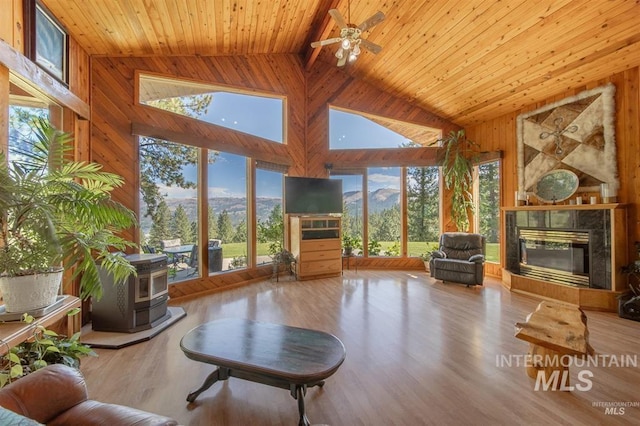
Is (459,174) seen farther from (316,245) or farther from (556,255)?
(316,245)

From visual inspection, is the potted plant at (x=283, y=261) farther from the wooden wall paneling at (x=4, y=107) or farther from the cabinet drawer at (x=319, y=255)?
the wooden wall paneling at (x=4, y=107)

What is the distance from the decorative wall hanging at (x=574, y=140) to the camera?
13.2 feet

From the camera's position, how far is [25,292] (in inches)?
63.2

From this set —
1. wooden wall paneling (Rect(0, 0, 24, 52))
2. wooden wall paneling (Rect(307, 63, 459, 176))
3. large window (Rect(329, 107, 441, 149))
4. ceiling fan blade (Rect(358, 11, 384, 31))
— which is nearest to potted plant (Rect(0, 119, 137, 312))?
wooden wall paneling (Rect(0, 0, 24, 52))

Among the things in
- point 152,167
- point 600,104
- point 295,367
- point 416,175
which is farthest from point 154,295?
Result: point 600,104

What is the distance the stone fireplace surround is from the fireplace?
3cm

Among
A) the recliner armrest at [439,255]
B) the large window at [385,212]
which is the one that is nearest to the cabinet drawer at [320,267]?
the large window at [385,212]

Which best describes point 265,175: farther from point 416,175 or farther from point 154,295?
point 416,175

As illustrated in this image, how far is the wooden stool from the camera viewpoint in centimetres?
192

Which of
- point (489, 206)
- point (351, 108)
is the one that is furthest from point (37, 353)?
point (489, 206)

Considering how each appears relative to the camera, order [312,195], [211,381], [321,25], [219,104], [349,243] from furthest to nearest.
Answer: [349,243] < [312,195] < [321,25] < [219,104] < [211,381]

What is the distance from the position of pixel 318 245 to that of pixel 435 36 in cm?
411

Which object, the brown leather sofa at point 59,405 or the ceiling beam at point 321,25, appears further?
the ceiling beam at point 321,25

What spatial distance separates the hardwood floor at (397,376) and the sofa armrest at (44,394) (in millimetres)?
812
